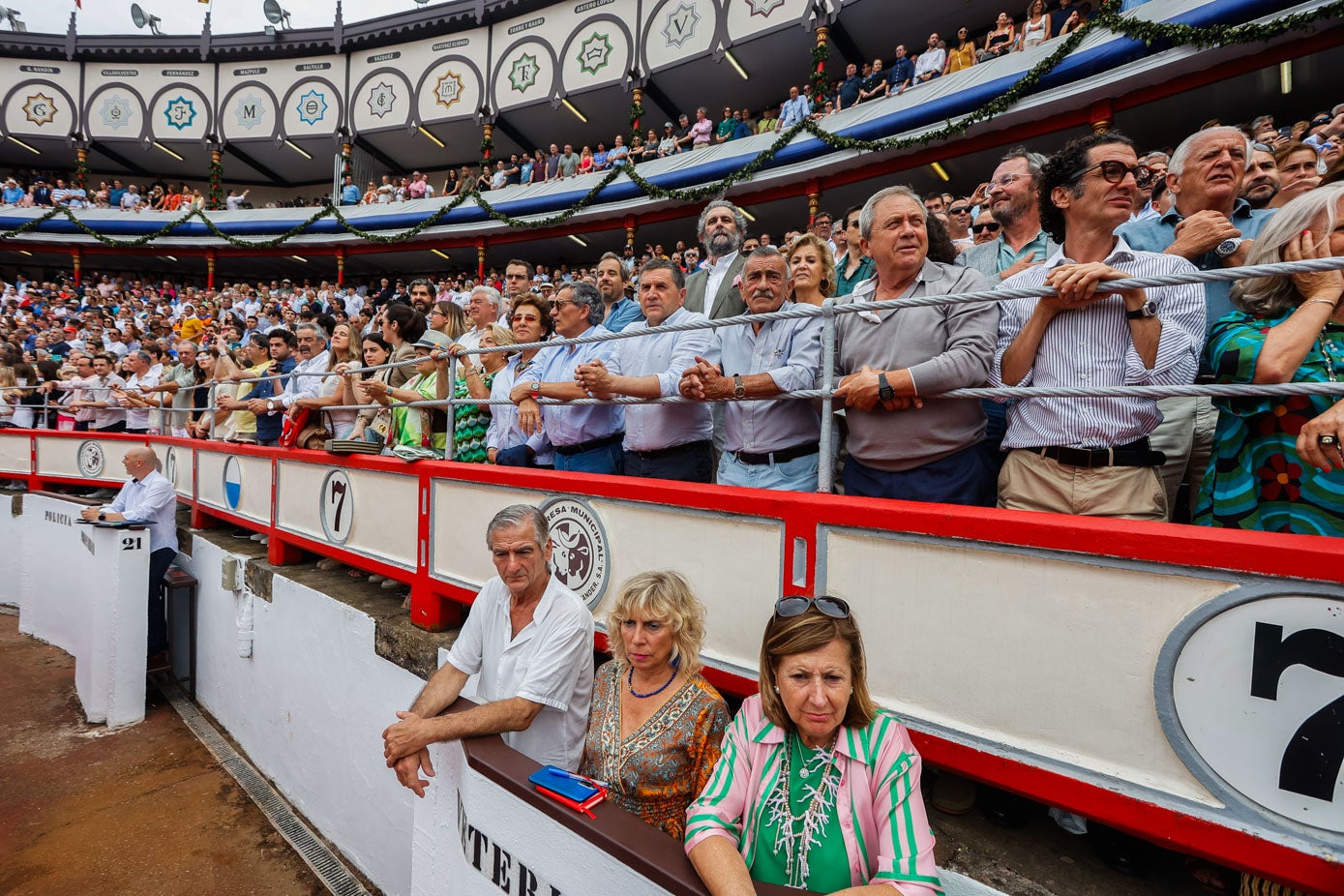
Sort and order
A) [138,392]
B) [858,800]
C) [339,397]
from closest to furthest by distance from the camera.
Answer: [858,800] < [339,397] < [138,392]

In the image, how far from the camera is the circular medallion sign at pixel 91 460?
359 inches

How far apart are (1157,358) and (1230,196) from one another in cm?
102

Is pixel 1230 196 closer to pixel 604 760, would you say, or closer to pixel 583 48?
pixel 604 760

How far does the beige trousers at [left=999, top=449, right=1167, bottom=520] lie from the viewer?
5.51 feet

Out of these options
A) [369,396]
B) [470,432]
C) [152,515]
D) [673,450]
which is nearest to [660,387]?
[673,450]

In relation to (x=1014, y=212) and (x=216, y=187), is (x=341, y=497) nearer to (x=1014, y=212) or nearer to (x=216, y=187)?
(x=1014, y=212)

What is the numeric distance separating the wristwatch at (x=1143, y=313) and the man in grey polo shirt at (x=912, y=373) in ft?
1.18

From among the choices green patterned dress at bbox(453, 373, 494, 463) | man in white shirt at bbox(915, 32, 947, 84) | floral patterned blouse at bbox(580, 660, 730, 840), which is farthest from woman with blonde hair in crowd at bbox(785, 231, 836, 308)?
man in white shirt at bbox(915, 32, 947, 84)

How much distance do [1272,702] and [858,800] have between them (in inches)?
33.8

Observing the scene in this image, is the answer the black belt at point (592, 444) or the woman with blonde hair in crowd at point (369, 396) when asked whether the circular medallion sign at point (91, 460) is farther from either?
the black belt at point (592, 444)

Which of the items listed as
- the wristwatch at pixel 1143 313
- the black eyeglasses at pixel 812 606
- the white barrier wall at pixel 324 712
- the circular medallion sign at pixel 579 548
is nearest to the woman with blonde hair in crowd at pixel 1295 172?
the wristwatch at pixel 1143 313

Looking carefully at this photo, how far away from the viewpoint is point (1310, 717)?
1232mm

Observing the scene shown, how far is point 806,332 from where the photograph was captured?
2.43 m

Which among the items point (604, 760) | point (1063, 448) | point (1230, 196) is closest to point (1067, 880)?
point (1063, 448)
